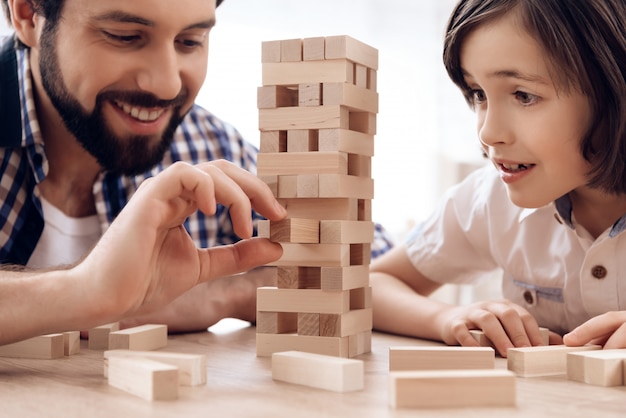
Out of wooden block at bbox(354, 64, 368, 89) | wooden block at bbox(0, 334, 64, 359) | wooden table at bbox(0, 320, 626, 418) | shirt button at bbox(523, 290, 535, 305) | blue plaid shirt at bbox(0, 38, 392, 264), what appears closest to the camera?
wooden table at bbox(0, 320, 626, 418)

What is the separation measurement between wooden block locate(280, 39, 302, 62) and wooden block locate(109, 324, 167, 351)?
0.51 m

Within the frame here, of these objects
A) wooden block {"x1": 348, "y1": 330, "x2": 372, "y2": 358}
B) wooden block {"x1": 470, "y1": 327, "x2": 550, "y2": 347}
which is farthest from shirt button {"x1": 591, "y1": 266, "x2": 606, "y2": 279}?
wooden block {"x1": 348, "y1": 330, "x2": 372, "y2": 358}

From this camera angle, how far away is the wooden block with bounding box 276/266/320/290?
1.19m

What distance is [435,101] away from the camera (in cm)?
483

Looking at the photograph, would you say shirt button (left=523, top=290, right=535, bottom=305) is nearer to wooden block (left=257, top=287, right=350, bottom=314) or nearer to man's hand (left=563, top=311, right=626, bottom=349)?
man's hand (left=563, top=311, right=626, bottom=349)

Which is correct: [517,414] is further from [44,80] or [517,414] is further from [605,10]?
[44,80]

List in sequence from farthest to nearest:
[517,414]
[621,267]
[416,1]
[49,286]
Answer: [416,1] < [621,267] < [49,286] < [517,414]

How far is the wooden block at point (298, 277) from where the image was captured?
1.19 metres

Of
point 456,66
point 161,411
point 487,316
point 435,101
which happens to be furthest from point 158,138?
point 435,101

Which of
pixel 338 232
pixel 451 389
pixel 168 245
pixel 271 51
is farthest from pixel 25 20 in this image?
pixel 451 389

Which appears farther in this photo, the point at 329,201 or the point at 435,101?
the point at 435,101

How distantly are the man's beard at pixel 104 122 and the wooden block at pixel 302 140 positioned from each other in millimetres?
794

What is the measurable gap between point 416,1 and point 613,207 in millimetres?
3455

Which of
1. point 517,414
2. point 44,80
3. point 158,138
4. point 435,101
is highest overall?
point 435,101
